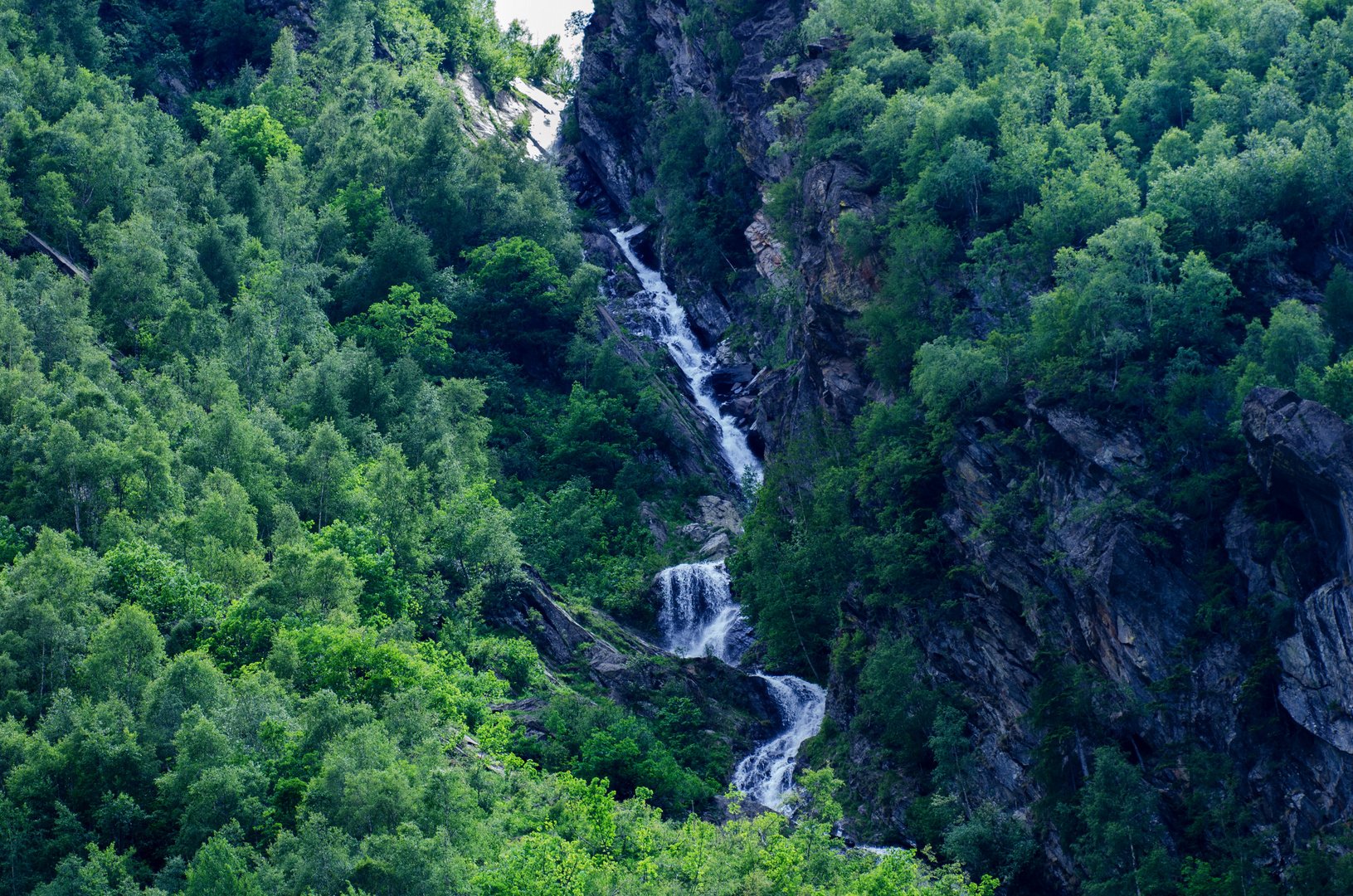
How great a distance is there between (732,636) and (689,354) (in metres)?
35.4

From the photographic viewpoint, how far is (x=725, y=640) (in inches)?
2704

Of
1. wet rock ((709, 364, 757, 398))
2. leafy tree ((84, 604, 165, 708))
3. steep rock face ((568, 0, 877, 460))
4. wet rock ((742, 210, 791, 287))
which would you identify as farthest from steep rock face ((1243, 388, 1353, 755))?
wet rock ((709, 364, 757, 398))

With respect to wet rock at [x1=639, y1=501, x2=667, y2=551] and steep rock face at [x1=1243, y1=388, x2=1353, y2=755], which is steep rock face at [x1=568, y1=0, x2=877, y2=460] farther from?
steep rock face at [x1=1243, y1=388, x2=1353, y2=755]

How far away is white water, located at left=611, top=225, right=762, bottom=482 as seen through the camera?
295 feet

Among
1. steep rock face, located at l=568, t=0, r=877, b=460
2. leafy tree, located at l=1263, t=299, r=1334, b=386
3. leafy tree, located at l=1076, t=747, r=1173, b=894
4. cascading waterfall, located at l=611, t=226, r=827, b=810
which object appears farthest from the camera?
steep rock face, located at l=568, t=0, r=877, b=460

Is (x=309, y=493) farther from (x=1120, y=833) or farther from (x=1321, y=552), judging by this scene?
(x=1321, y=552)

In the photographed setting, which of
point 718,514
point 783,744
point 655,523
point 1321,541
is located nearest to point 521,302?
point 655,523

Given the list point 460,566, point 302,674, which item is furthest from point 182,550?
point 460,566

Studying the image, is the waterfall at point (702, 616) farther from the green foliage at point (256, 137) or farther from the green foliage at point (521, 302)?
the green foliage at point (256, 137)

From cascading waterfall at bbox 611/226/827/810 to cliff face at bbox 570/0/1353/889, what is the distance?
3.27 meters

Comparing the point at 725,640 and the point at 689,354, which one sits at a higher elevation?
the point at 689,354

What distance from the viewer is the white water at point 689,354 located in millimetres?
89938

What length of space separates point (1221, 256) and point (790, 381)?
97.5ft

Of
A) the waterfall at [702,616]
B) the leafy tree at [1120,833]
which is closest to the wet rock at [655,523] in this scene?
the waterfall at [702,616]
